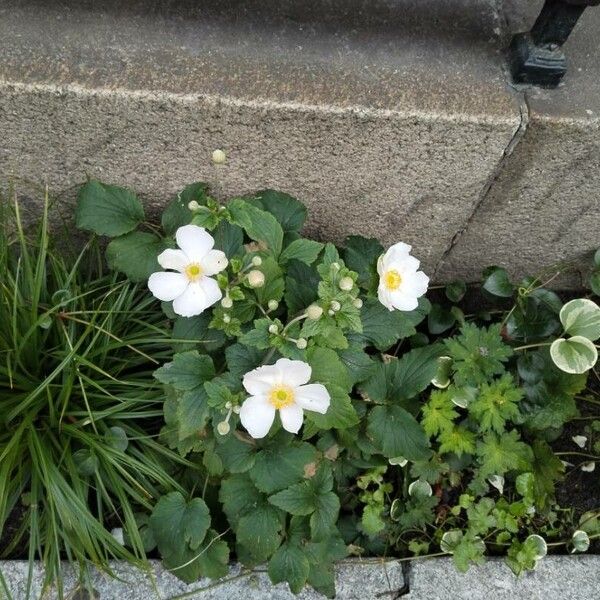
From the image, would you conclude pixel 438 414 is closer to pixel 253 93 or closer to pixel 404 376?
pixel 404 376

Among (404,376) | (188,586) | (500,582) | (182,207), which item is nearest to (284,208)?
(182,207)

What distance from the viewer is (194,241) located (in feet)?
3.83

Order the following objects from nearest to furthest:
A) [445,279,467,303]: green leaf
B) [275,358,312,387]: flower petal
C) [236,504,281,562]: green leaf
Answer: [275,358,312,387]: flower petal, [236,504,281,562]: green leaf, [445,279,467,303]: green leaf

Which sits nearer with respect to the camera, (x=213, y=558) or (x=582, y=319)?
(x=213, y=558)

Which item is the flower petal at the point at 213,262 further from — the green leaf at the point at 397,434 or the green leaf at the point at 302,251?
the green leaf at the point at 397,434

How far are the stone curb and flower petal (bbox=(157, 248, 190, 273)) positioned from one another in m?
0.77

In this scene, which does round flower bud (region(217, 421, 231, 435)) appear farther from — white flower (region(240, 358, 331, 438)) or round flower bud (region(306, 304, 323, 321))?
round flower bud (region(306, 304, 323, 321))

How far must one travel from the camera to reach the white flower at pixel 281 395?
111 cm

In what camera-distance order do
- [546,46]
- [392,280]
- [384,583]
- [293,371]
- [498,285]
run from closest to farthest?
[293,371], [392,280], [546,46], [384,583], [498,285]

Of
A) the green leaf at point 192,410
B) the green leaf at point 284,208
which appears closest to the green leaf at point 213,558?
the green leaf at point 192,410

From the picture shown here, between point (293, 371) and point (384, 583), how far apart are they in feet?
2.56

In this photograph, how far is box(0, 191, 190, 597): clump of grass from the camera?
142cm

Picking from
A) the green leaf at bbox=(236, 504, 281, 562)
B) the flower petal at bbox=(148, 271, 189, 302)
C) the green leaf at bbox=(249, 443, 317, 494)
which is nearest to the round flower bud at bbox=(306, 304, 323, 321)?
the flower petal at bbox=(148, 271, 189, 302)

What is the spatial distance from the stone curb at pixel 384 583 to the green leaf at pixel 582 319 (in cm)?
60
